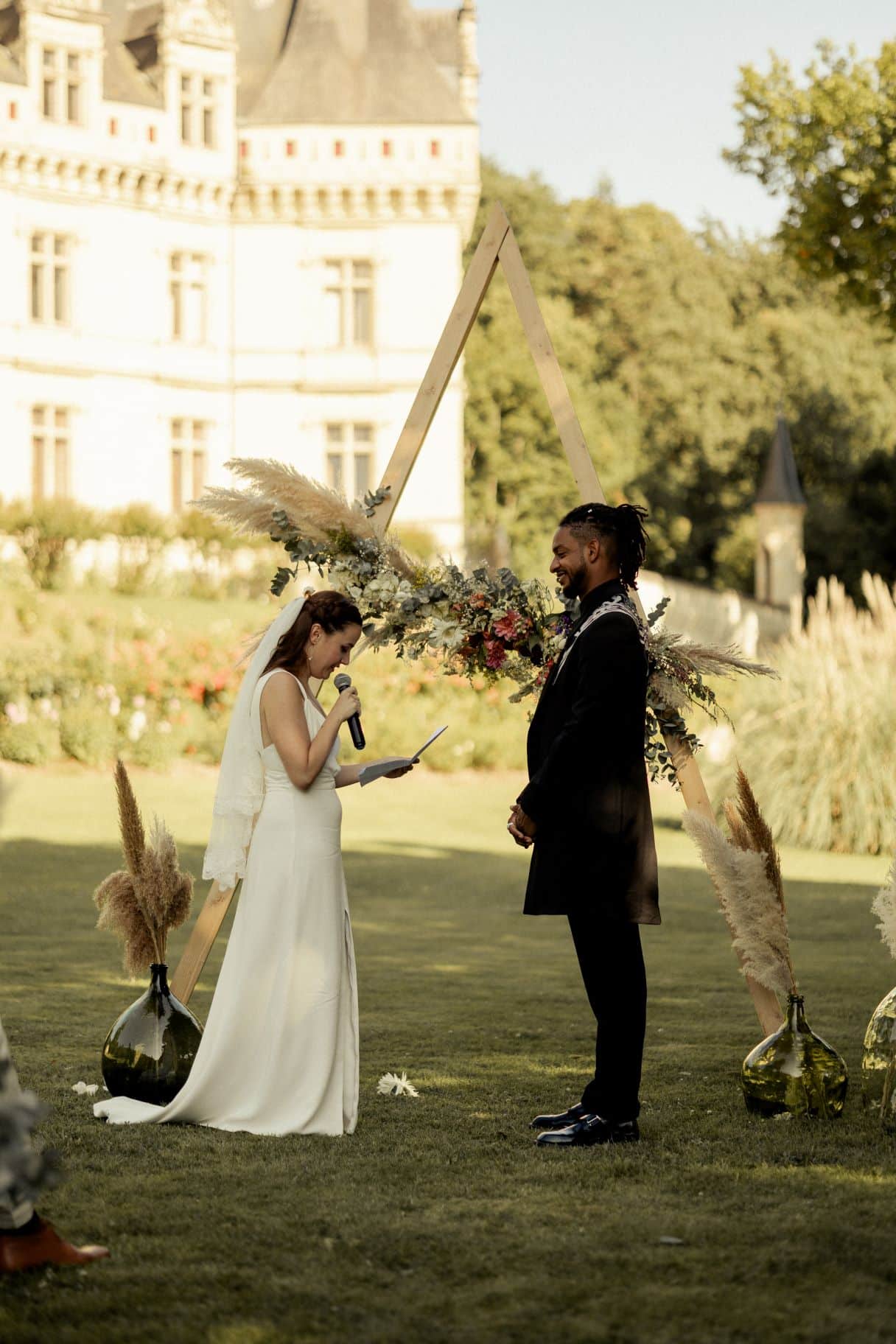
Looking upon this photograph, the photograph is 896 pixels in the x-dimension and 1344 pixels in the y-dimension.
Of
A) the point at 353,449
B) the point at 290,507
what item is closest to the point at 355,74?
the point at 353,449

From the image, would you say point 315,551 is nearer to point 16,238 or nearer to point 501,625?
point 501,625

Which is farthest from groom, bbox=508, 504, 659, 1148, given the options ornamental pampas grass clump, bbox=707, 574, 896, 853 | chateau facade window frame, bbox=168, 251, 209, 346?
chateau facade window frame, bbox=168, 251, 209, 346

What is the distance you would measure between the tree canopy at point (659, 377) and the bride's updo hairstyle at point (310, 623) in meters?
31.1

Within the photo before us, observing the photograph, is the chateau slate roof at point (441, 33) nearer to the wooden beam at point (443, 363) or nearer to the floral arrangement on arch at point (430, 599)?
the wooden beam at point (443, 363)

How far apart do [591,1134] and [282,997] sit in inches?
43.2

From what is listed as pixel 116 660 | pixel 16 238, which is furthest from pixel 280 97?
pixel 116 660

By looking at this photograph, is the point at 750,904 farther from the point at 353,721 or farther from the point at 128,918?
the point at 128,918

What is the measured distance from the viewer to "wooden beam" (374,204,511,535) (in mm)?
6750

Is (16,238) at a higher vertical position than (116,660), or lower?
higher

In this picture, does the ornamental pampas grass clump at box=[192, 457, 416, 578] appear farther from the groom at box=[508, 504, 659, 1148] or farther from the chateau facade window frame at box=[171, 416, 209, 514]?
the chateau facade window frame at box=[171, 416, 209, 514]

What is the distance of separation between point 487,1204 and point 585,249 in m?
50.5

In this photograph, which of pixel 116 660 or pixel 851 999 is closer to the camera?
pixel 851 999

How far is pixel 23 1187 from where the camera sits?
11.9ft

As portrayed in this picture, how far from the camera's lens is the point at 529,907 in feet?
18.0
